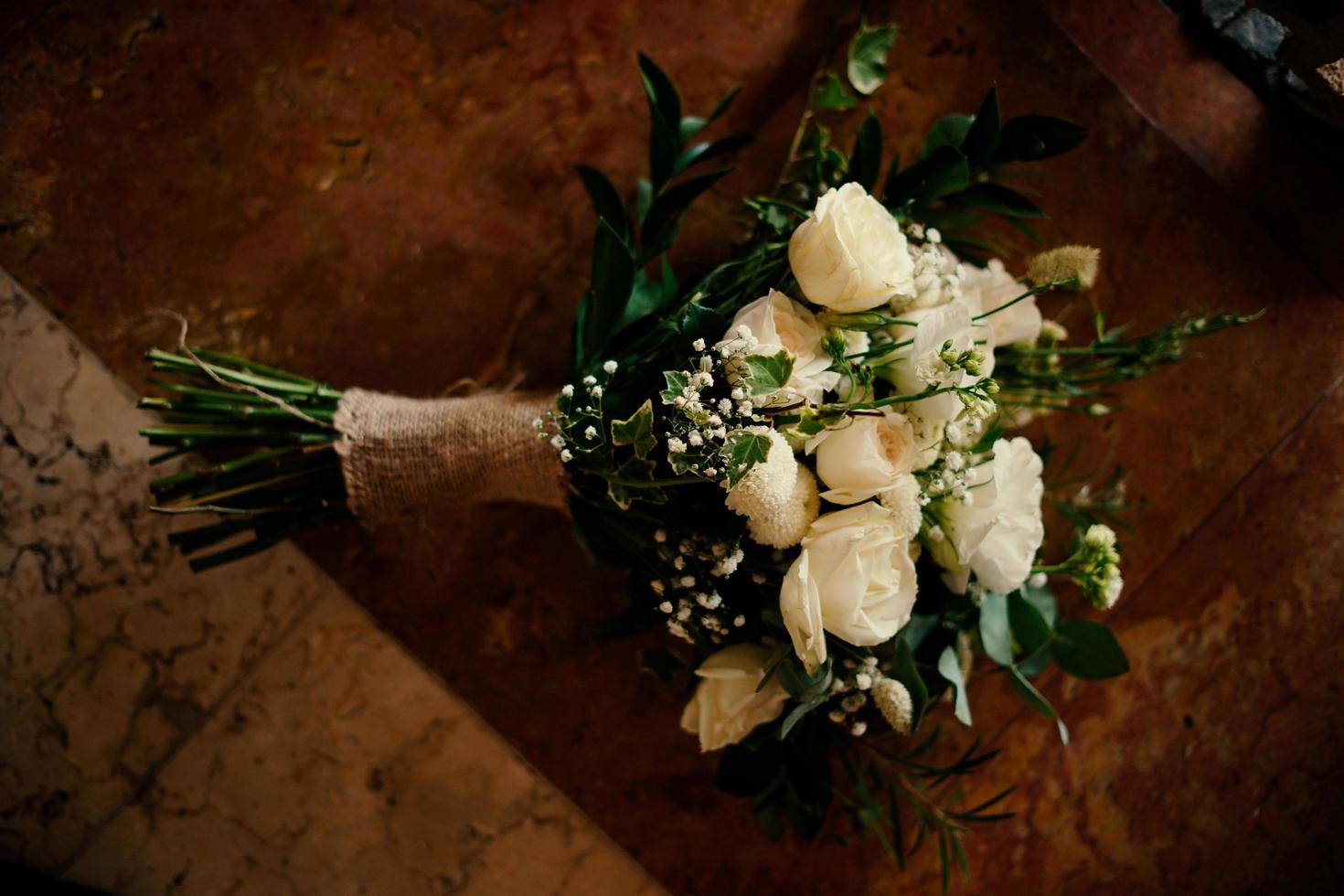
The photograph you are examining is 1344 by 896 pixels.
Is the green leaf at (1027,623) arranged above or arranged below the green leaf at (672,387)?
below

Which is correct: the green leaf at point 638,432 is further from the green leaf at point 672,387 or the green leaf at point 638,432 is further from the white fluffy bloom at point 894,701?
the white fluffy bloom at point 894,701

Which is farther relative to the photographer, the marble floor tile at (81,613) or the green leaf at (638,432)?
the marble floor tile at (81,613)

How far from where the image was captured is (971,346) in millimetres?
765

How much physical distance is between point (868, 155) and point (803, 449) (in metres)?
0.39

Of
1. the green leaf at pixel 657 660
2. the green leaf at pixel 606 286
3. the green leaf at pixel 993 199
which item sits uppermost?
the green leaf at pixel 993 199

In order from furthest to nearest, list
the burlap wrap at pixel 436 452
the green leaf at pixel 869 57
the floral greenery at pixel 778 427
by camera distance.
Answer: the green leaf at pixel 869 57, the burlap wrap at pixel 436 452, the floral greenery at pixel 778 427

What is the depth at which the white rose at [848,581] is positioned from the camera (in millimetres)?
747

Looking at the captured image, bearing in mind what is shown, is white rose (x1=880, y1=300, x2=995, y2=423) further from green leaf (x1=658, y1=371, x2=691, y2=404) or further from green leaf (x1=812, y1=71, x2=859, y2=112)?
green leaf (x1=812, y1=71, x2=859, y2=112)

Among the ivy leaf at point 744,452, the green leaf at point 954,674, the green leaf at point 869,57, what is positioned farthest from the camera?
the green leaf at point 869,57

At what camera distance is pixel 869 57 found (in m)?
1.16

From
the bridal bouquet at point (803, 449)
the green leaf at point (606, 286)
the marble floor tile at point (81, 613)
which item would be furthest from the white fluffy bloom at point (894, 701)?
the marble floor tile at point (81, 613)

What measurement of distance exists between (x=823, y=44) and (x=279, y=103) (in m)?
0.78

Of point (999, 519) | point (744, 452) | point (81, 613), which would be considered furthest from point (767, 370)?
point (81, 613)

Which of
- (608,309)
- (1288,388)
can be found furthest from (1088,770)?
(608,309)
